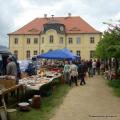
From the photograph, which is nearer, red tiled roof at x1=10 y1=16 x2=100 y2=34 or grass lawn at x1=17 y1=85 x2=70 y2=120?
grass lawn at x1=17 y1=85 x2=70 y2=120

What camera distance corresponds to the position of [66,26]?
99375mm

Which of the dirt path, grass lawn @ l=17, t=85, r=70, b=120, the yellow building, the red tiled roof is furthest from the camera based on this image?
the red tiled roof

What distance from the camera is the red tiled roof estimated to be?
97812 millimetres

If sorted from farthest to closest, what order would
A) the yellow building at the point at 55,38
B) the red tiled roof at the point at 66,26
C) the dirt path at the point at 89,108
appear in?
the red tiled roof at the point at 66,26 < the yellow building at the point at 55,38 < the dirt path at the point at 89,108

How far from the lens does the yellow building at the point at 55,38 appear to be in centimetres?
9725

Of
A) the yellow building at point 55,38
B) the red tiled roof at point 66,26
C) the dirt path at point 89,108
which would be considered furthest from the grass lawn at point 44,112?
the red tiled roof at point 66,26

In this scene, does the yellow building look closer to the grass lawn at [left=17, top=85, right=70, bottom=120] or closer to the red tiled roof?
the red tiled roof

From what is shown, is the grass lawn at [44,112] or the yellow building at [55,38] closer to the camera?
the grass lawn at [44,112]

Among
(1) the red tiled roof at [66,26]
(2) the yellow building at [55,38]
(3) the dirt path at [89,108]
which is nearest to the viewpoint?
(3) the dirt path at [89,108]

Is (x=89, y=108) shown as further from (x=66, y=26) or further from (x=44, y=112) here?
(x=66, y=26)

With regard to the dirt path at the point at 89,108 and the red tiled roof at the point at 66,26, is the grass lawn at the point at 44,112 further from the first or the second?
the red tiled roof at the point at 66,26

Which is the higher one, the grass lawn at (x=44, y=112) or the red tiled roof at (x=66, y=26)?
the red tiled roof at (x=66, y=26)

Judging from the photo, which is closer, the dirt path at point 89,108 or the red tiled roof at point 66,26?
the dirt path at point 89,108

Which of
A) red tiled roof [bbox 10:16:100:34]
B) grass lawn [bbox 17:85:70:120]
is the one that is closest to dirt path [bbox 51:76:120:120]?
grass lawn [bbox 17:85:70:120]
